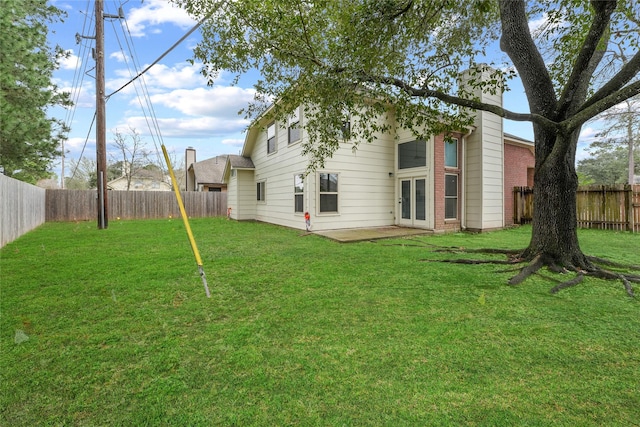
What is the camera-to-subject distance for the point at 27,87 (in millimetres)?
11711

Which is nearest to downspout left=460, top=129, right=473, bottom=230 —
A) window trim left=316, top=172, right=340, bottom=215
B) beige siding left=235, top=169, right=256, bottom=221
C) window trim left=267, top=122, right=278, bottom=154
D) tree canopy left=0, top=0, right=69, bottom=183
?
window trim left=316, top=172, right=340, bottom=215

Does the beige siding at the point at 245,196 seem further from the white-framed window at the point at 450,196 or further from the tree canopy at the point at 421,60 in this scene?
the tree canopy at the point at 421,60

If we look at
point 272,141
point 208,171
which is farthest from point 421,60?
point 208,171

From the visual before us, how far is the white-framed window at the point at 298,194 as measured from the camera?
10453 millimetres

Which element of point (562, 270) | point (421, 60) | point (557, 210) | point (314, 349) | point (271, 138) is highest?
point (271, 138)

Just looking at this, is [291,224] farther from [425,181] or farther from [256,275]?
[256,275]

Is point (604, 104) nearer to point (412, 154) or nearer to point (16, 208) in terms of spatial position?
point (412, 154)

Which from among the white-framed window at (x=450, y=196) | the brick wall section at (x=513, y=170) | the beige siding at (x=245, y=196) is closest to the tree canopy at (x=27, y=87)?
the beige siding at (x=245, y=196)

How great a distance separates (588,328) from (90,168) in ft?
142

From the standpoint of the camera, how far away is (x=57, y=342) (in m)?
2.59

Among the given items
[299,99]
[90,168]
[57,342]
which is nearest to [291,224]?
[299,99]

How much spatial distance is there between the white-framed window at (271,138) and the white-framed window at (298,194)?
270 centimetres

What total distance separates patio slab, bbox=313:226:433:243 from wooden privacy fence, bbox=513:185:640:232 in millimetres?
6285

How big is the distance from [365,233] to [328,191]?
6.02ft
